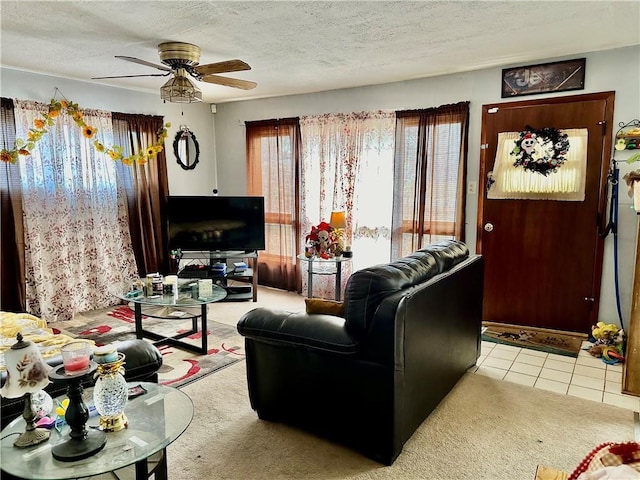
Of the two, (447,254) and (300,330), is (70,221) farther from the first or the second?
(447,254)

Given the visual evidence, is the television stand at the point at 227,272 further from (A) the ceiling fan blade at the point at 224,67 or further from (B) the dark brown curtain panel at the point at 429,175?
(A) the ceiling fan blade at the point at 224,67

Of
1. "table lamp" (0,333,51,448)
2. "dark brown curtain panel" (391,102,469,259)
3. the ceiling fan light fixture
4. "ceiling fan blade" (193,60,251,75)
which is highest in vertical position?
"ceiling fan blade" (193,60,251,75)

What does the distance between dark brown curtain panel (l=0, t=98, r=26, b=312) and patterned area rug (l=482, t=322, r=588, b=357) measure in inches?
171

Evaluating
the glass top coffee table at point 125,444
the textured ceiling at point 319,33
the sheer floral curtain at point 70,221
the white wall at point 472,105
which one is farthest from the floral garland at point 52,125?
the glass top coffee table at point 125,444

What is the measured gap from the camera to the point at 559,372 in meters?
3.25

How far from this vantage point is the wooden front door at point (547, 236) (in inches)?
146

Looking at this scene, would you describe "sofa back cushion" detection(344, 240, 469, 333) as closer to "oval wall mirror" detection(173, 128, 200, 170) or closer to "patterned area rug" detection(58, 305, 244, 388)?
"patterned area rug" detection(58, 305, 244, 388)

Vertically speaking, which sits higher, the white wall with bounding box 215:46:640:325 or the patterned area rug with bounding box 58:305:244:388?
the white wall with bounding box 215:46:640:325

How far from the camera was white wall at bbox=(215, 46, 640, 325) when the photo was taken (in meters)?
3.55

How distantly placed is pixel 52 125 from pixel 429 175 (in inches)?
149

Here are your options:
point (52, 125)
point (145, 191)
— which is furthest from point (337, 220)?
point (52, 125)

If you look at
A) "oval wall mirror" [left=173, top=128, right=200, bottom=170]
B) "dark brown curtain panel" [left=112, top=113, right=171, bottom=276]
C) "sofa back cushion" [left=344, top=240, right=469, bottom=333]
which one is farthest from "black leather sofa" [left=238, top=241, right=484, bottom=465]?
"oval wall mirror" [left=173, top=128, right=200, bottom=170]

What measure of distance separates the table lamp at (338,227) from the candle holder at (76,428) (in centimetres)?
326

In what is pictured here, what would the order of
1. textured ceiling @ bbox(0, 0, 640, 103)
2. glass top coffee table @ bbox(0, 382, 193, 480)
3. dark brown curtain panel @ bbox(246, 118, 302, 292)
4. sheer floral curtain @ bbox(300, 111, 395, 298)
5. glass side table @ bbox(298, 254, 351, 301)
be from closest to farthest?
glass top coffee table @ bbox(0, 382, 193, 480)
textured ceiling @ bbox(0, 0, 640, 103)
glass side table @ bbox(298, 254, 351, 301)
sheer floral curtain @ bbox(300, 111, 395, 298)
dark brown curtain panel @ bbox(246, 118, 302, 292)
